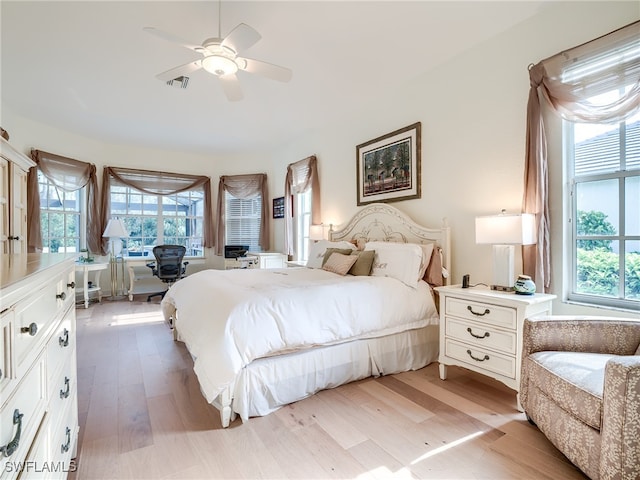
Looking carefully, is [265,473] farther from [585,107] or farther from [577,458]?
[585,107]

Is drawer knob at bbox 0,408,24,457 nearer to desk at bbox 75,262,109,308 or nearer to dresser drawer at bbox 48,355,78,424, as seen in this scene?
dresser drawer at bbox 48,355,78,424

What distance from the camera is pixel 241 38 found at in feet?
6.58

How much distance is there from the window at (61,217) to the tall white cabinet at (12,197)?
2.59 m

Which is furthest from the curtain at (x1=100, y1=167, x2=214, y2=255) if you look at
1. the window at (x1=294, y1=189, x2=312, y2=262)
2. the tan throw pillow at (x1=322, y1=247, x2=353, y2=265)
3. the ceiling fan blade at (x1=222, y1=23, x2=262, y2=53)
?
the ceiling fan blade at (x1=222, y1=23, x2=262, y2=53)

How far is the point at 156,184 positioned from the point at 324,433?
18.5 ft

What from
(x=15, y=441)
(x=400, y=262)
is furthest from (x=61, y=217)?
(x=15, y=441)

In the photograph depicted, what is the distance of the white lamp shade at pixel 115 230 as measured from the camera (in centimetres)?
518

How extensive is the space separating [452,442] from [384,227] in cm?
227

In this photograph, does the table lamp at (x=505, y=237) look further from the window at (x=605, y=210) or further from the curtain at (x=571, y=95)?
the window at (x=605, y=210)

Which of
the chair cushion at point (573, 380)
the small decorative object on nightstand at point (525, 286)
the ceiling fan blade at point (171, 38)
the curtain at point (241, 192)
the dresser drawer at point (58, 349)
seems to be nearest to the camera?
the dresser drawer at point (58, 349)

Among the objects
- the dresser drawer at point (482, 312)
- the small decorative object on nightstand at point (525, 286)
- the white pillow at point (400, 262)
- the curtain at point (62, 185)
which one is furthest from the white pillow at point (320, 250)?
the curtain at point (62, 185)

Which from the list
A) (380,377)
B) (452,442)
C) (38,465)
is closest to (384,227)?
(380,377)

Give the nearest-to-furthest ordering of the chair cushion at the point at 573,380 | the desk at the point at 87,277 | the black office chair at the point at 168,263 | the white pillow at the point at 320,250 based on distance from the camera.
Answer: the chair cushion at the point at 573,380 < the white pillow at the point at 320,250 < the desk at the point at 87,277 < the black office chair at the point at 168,263

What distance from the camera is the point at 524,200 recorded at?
2.35 meters
